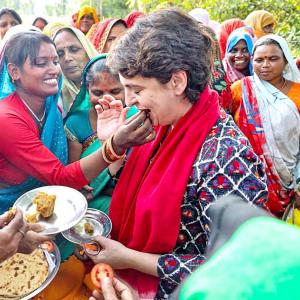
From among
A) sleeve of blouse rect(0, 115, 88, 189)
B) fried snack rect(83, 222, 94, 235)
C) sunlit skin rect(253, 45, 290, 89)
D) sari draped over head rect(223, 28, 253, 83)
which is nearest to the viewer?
fried snack rect(83, 222, 94, 235)

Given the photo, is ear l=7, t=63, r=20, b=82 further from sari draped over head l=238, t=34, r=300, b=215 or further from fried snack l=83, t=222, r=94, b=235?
sari draped over head l=238, t=34, r=300, b=215

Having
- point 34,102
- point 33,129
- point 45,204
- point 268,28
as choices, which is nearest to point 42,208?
point 45,204

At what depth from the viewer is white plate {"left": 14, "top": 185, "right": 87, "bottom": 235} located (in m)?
1.69

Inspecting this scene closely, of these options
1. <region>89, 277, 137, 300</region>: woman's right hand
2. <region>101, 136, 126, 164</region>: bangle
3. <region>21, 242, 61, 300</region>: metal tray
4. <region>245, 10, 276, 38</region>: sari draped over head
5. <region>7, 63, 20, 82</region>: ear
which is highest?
<region>245, 10, 276, 38</region>: sari draped over head

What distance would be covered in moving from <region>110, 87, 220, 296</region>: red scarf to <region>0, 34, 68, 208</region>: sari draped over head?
0.74 meters

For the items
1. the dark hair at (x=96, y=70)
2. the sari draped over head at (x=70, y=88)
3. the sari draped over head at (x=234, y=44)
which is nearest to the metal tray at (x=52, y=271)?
the dark hair at (x=96, y=70)

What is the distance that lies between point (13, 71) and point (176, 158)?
3.98 ft

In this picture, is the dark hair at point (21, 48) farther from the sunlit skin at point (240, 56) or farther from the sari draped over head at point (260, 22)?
the sari draped over head at point (260, 22)

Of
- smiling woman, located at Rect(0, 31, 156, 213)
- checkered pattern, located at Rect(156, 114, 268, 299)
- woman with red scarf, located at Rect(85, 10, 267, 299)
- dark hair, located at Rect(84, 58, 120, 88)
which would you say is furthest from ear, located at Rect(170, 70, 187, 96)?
dark hair, located at Rect(84, 58, 120, 88)

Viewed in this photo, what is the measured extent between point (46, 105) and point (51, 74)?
0.21 m

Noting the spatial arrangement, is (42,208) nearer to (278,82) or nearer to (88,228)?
(88,228)

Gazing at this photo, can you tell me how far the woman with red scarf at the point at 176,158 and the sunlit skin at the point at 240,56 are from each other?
262 cm

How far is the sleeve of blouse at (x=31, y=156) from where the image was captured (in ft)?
6.28

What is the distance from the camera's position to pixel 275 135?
2973 millimetres
